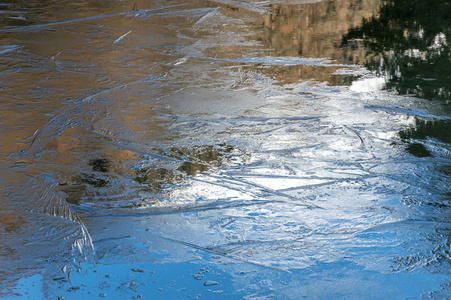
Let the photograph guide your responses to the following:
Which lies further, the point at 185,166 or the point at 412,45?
the point at 412,45

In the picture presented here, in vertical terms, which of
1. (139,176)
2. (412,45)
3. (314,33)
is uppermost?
(314,33)

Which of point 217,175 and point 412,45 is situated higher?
point 412,45

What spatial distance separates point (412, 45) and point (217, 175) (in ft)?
11.5

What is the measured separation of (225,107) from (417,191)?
1.79 metres

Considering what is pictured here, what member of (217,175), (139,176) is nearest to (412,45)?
(217,175)

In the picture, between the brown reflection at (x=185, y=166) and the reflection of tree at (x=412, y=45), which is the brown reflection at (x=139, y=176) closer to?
the brown reflection at (x=185, y=166)

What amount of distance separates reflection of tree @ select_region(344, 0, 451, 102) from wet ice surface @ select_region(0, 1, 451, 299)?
185 mm

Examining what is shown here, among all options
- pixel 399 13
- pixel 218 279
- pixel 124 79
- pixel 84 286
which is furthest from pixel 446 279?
pixel 399 13

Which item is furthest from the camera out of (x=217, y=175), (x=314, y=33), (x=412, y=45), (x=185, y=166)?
(x=314, y=33)

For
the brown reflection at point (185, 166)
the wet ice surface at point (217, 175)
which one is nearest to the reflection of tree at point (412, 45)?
the wet ice surface at point (217, 175)

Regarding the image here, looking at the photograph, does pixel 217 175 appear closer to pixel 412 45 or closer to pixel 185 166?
pixel 185 166

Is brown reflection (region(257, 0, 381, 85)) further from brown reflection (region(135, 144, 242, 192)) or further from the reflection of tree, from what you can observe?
brown reflection (region(135, 144, 242, 192))

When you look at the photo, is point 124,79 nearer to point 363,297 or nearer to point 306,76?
point 306,76

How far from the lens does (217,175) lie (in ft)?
10.5
